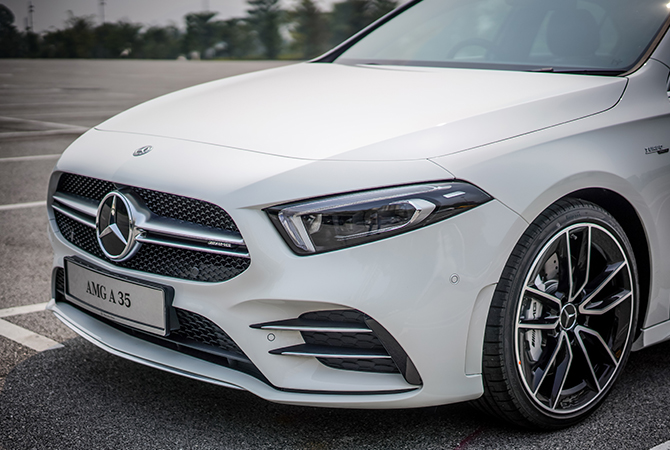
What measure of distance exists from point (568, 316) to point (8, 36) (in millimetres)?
11233

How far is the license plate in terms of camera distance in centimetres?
218

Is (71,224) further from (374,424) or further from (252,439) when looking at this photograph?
(374,424)

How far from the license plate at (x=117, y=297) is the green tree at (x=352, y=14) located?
1563cm

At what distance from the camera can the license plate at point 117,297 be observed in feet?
7.14

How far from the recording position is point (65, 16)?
1194 cm

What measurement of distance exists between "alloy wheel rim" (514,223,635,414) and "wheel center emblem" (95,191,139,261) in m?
1.21

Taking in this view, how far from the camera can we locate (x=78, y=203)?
2.51 metres

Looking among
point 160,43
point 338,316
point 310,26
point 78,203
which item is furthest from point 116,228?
point 310,26

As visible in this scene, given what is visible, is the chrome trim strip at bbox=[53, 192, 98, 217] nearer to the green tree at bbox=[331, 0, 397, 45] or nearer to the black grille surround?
the black grille surround

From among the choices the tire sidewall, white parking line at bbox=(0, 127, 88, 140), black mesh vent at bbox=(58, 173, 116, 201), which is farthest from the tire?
white parking line at bbox=(0, 127, 88, 140)

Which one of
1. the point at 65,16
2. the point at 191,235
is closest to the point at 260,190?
the point at 191,235

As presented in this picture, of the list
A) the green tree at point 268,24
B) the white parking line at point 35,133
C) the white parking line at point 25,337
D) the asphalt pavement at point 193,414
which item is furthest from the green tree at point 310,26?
the asphalt pavement at point 193,414

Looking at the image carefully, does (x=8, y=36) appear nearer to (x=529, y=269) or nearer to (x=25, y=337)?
(x=25, y=337)

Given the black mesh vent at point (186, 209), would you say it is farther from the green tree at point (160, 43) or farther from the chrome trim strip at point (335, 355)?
the green tree at point (160, 43)
